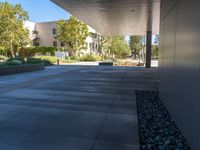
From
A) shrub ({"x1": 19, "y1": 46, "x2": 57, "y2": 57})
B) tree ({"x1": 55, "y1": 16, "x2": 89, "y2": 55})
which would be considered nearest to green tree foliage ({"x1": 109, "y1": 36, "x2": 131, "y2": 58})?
tree ({"x1": 55, "y1": 16, "x2": 89, "y2": 55})

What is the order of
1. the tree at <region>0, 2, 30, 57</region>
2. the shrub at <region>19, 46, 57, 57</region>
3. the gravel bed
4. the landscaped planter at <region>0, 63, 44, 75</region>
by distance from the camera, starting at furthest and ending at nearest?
1. the shrub at <region>19, 46, 57, 57</region>
2. the tree at <region>0, 2, 30, 57</region>
3. the landscaped planter at <region>0, 63, 44, 75</region>
4. the gravel bed

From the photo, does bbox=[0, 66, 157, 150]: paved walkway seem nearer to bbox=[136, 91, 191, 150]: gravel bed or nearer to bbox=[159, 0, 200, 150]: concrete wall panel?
bbox=[136, 91, 191, 150]: gravel bed

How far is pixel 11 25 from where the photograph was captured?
28.9 metres

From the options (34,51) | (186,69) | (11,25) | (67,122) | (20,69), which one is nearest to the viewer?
(186,69)

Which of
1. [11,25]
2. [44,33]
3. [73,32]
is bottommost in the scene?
[11,25]

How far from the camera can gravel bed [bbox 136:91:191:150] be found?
4336mm

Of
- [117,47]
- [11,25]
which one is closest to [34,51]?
[11,25]

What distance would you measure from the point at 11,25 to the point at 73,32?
1343 centimetres

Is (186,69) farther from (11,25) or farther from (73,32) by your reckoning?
Answer: (73,32)

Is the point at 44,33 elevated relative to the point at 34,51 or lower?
elevated

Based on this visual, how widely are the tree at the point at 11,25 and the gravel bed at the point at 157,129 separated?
25274 mm

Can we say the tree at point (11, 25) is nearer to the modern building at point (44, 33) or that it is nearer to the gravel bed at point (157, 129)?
the modern building at point (44, 33)

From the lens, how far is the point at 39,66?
20047 millimetres

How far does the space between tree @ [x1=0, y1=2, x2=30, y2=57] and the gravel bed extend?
25.3 meters
